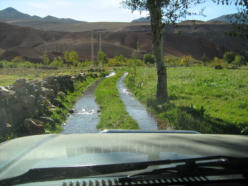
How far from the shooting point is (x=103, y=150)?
2379 millimetres

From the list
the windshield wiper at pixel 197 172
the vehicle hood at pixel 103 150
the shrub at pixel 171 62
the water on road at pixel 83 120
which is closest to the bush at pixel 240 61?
the shrub at pixel 171 62

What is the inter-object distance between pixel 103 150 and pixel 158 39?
38.3 ft

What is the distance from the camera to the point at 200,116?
33.6 ft

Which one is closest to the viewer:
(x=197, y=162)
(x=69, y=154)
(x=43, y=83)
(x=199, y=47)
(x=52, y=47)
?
(x=197, y=162)

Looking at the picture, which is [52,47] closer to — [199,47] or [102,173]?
[199,47]

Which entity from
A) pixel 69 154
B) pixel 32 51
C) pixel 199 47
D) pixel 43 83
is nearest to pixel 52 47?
pixel 32 51

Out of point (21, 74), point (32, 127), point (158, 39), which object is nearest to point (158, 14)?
point (158, 39)

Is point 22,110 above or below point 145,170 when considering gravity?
below

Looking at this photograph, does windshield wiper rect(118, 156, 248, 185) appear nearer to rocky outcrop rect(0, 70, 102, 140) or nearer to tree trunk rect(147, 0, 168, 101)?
rocky outcrop rect(0, 70, 102, 140)

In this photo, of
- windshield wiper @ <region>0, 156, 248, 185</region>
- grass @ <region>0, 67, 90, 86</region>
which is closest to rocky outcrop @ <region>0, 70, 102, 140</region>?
windshield wiper @ <region>0, 156, 248, 185</region>

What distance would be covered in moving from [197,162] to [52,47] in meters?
179

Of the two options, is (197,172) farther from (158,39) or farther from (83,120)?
(158,39)

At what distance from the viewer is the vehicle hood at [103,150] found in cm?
206

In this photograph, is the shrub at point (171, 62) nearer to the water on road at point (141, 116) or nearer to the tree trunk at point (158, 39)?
the water on road at point (141, 116)
